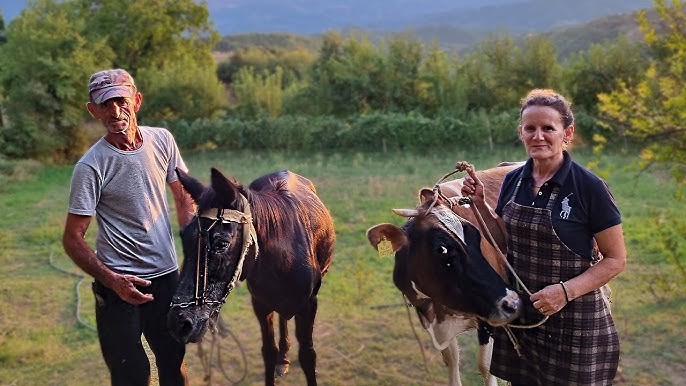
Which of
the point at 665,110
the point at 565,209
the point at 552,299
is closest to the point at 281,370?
the point at 552,299

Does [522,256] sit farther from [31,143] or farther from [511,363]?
[31,143]

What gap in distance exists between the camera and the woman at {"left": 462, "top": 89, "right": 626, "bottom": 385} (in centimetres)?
226

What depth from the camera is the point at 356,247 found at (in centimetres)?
857

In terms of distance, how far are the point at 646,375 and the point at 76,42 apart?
22514mm

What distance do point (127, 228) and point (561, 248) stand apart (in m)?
2.16

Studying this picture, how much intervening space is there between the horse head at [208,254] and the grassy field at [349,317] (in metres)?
1.96

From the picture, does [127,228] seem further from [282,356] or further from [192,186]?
[282,356]

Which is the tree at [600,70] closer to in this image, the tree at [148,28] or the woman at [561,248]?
the tree at [148,28]

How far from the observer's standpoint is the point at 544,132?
2324 millimetres

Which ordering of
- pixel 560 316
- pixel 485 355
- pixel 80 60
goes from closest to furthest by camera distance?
pixel 560 316
pixel 485 355
pixel 80 60

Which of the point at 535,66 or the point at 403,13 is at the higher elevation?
the point at 403,13

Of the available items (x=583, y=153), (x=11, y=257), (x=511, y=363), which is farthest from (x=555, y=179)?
(x=583, y=153)

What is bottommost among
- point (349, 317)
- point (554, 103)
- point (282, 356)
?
point (349, 317)

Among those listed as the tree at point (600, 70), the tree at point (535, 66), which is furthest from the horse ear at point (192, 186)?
the tree at point (535, 66)
